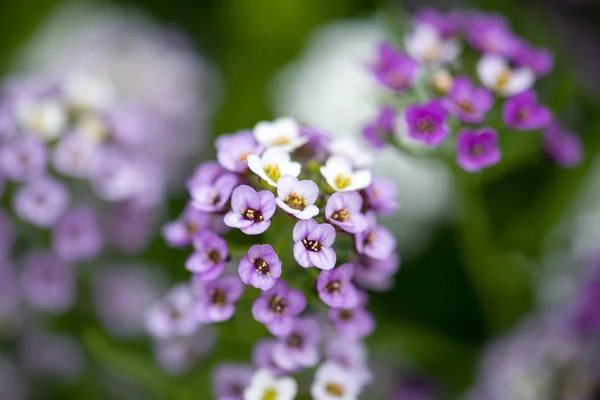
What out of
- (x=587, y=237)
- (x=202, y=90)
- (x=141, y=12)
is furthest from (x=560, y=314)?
(x=141, y=12)

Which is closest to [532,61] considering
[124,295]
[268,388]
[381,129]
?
[381,129]

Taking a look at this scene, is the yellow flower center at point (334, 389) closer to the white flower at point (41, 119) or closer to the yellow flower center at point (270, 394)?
the yellow flower center at point (270, 394)

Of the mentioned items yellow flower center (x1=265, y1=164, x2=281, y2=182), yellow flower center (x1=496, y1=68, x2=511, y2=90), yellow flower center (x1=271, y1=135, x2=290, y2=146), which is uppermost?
yellow flower center (x1=496, y1=68, x2=511, y2=90)

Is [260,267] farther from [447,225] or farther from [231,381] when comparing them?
[447,225]

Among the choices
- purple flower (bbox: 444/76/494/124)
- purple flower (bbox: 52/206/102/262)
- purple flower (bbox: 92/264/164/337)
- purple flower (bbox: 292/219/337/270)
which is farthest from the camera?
purple flower (bbox: 92/264/164/337)

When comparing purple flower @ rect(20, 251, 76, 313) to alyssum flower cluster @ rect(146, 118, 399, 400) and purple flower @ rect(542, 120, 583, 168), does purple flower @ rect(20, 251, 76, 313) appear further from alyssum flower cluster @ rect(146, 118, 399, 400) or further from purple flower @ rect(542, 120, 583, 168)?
purple flower @ rect(542, 120, 583, 168)

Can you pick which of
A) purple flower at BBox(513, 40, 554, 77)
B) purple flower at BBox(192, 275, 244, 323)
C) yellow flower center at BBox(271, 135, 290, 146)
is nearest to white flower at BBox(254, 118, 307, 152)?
yellow flower center at BBox(271, 135, 290, 146)
